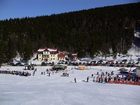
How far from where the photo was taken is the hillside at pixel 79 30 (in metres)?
125

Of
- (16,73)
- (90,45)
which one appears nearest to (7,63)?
(16,73)

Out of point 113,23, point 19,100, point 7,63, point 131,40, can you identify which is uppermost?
point 113,23

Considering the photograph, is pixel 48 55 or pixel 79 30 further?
pixel 79 30

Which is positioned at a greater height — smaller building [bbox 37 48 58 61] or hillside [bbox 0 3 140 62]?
hillside [bbox 0 3 140 62]

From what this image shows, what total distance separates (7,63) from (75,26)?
90756 mm

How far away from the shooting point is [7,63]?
3209 inches

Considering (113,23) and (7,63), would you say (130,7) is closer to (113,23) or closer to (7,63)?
(113,23)

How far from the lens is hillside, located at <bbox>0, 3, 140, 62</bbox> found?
409ft

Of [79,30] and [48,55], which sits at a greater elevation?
[79,30]

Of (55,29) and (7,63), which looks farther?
(55,29)

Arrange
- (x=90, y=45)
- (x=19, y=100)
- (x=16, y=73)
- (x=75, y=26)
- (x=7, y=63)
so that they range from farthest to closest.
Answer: (x=75, y=26)
(x=90, y=45)
(x=7, y=63)
(x=16, y=73)
(x=19, y=100)

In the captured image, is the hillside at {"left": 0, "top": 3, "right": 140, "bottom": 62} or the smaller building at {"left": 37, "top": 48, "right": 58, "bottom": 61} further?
the hillside at {"left": 0, "top": 3, "right": 140, "bottom": 62}

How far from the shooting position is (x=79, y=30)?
159 meters

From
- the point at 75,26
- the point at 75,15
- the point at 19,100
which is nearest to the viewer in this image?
the point at 19,100
